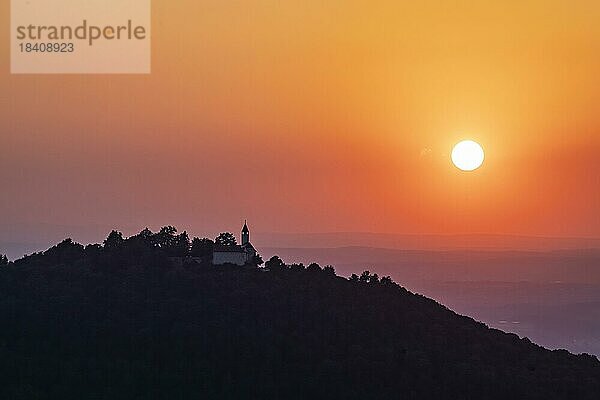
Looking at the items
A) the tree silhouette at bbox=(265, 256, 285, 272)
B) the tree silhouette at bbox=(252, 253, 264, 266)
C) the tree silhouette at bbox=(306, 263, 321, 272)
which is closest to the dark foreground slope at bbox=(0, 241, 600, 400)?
the tree silhouette at bbox=(306, 263, 321, 272)

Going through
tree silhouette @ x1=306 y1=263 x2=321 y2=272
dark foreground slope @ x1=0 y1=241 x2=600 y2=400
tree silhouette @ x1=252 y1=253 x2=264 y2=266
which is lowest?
dark foreground slope @ x1=0 y1=241 x2=600 y2=400

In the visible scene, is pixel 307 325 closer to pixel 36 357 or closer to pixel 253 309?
pixel 253 309

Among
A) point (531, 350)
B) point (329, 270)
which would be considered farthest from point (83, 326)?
point (531, 350)

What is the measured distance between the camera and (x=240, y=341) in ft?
239

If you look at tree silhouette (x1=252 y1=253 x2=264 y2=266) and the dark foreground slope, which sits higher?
tree silhouette (x1=252 y1=253 x2=264 y2=266)

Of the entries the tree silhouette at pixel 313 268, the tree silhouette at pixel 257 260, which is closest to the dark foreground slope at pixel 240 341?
the tree silhouette at pixel 313 268

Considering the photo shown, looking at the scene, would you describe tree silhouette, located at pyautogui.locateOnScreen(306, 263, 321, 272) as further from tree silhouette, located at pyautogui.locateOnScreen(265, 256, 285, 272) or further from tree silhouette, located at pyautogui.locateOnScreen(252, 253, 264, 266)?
tree silhouette, located at pyautogui.locateOnScreen(252, 253, 264, 266)

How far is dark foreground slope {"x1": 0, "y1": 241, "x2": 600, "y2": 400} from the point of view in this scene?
66.0m

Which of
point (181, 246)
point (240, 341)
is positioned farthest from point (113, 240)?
point (240, 341)

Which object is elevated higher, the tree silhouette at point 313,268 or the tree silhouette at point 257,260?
the tree silhouette at point 257,260

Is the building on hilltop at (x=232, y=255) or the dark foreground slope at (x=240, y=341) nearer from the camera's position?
the dark foreground slope at (x=240, y=341)

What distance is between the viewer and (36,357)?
221 ft

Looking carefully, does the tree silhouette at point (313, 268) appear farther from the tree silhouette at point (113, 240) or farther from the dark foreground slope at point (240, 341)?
the tree silhouette at point (113, 240)

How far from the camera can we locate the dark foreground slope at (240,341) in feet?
217
